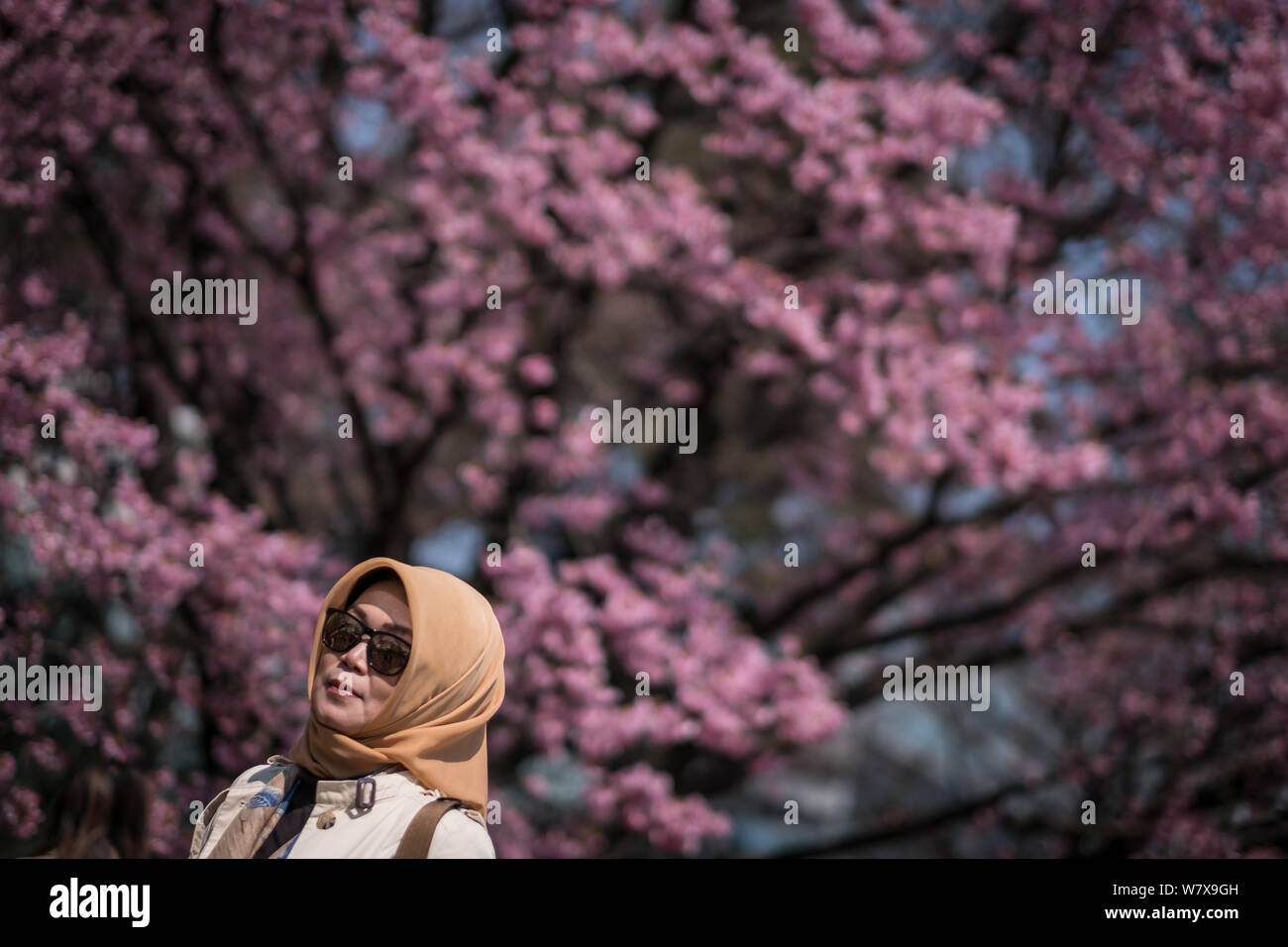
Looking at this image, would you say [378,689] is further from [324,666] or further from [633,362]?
[633,362]

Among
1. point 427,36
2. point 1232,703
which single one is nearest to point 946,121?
point 427,36

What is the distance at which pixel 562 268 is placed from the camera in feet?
19.5

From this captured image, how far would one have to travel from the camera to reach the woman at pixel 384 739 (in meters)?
2.06

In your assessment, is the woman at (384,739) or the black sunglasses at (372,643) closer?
the woman at (384,739)

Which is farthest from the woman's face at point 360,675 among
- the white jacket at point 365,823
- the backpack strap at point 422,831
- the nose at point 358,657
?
the backpack strap at point 422,831

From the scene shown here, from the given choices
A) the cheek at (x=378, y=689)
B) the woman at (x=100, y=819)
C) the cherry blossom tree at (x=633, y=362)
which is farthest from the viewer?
the cherry blossom tree at (x=633, y=362)

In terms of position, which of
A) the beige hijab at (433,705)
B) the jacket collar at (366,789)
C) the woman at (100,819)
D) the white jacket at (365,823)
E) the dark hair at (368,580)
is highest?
the dark hair at (368,580)

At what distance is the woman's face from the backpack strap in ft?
0.75

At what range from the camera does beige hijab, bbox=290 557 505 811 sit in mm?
2111

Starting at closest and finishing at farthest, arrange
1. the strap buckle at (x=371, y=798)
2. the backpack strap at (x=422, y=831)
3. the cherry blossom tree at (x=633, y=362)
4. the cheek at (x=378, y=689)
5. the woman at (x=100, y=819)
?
the backpack strap at (x=422, y=831) → the strap buckle at (x=371, y=798) → the cheek at (x=378, y=689) → the woman at (x=100, y=819) → the cherry blossom tree at (x=633, y=362)

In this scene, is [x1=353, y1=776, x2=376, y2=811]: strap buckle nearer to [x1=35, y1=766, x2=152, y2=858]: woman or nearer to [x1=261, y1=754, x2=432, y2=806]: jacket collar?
[x1=261, y1=754, x2=432, y2=806]: jacket collar

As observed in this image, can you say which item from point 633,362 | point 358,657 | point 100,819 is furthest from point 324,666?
point 633,362

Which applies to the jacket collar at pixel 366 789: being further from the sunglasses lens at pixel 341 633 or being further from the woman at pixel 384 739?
the sunglasses lens at pixel 341 633

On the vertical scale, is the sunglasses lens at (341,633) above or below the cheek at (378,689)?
above
